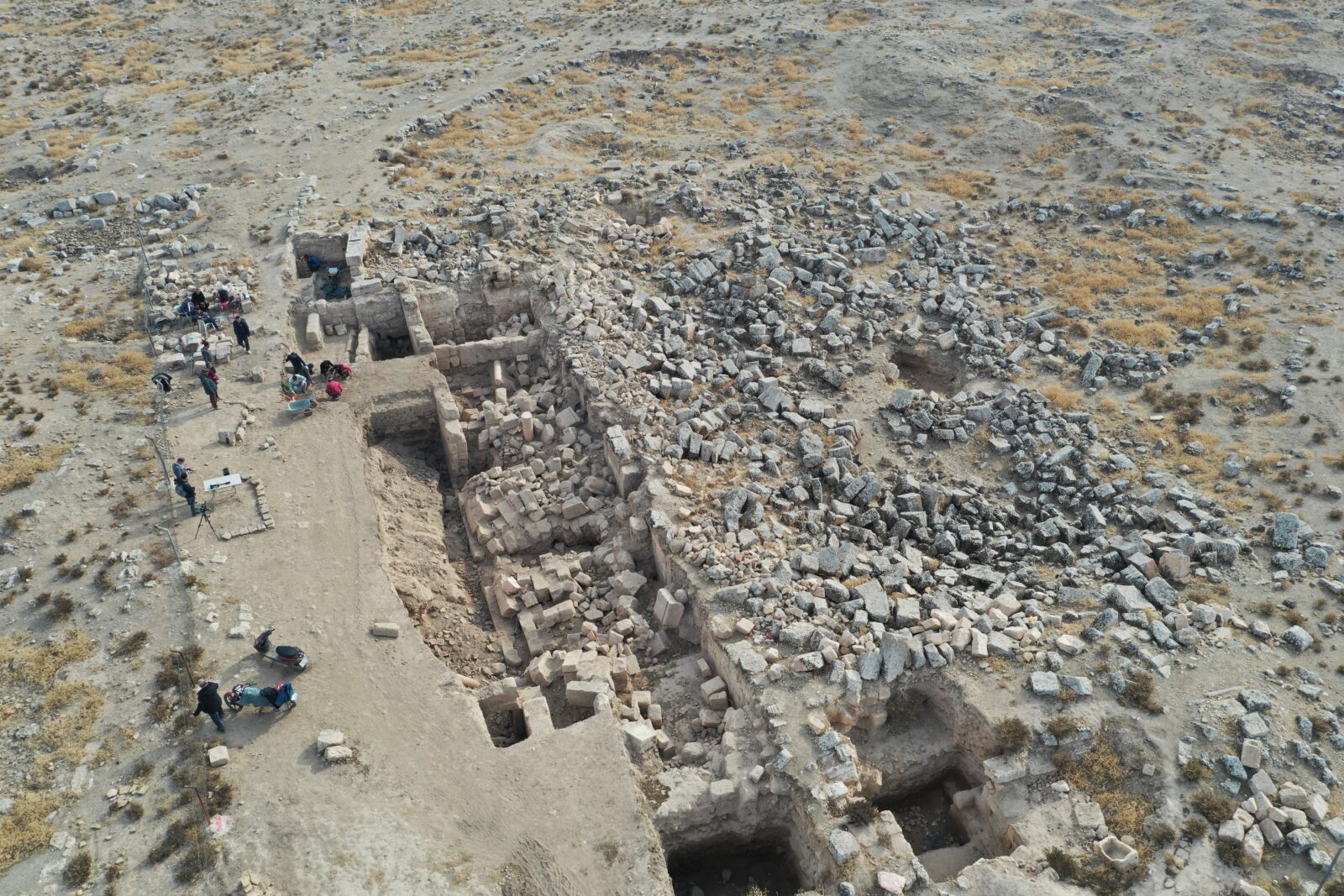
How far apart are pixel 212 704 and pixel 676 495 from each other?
902cm

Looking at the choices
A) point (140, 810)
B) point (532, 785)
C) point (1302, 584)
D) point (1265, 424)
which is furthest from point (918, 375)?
point (140, 810)

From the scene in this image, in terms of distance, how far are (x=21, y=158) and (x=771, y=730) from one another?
34.5 metres

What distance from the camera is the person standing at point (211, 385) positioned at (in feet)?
64.2

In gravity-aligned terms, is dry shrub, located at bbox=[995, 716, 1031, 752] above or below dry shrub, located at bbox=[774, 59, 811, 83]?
below

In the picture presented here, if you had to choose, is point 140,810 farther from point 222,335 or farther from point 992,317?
point 992,317

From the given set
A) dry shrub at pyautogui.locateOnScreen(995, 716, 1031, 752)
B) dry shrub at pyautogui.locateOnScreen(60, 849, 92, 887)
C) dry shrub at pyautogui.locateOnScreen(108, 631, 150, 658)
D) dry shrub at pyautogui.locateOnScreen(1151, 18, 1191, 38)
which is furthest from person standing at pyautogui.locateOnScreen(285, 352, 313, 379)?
dry shrub at pyautogui.locateOnScreen(1151, 18, 1191, 38)

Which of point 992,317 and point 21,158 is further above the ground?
→ point 21,158

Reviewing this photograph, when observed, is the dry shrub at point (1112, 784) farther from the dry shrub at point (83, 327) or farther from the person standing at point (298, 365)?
the dry shrub at point (83, 327)

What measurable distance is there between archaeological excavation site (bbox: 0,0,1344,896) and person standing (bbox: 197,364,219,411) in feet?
1.62

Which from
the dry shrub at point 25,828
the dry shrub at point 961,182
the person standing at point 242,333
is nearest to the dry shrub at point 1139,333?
the dry shrub at point 961,182

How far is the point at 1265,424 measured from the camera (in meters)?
19.2

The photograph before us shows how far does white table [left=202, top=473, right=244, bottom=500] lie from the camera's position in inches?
675

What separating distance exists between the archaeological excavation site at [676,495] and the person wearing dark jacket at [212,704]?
0.22 feet

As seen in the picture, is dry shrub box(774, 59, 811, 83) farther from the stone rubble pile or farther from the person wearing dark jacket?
the person wearing dark jacket
